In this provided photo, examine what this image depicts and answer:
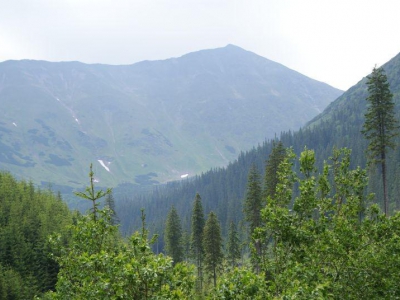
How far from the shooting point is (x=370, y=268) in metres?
11.8

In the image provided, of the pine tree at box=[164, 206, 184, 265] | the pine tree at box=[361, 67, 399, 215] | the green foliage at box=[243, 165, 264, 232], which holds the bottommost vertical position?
the pine tree at box=[164, 206, 184, 265]

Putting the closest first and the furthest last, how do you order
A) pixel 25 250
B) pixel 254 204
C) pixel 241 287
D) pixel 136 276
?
pixel 136 276, pixel 241 287, pixel 25 250, pixel 254 204

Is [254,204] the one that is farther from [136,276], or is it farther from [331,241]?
[136,276]

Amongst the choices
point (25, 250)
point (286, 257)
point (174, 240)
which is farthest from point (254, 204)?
point (286, 257)

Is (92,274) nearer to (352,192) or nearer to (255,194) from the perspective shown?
(352,192)

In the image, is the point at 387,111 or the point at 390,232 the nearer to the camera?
the point at 390,232

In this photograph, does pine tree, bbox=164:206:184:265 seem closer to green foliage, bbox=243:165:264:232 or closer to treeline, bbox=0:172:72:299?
treeline, bbox=0:172:72:299

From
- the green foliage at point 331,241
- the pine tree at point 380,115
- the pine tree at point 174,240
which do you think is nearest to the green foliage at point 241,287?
the green foliage at point 331,241

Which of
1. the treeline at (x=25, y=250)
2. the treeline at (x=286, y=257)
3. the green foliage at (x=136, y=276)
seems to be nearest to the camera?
the green foliage at (x=136, y=276)

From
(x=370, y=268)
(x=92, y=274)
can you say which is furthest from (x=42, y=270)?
(x=370, y=268)

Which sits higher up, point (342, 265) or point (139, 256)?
point (139, 256)

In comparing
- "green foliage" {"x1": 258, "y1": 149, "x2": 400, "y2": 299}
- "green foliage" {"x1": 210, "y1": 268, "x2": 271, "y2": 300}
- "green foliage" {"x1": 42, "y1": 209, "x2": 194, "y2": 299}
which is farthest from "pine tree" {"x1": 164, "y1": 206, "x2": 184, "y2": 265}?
"green foliage" {"x1": 210, "y1": 268, "x2": 271, "y2": 300}

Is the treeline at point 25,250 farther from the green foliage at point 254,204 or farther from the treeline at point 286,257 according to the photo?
the treeline at point 286,257

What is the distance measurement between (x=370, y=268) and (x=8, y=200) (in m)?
66.4
